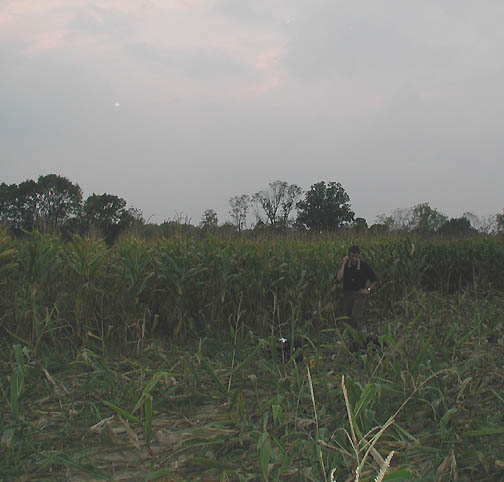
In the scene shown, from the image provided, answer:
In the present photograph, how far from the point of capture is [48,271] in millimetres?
5402

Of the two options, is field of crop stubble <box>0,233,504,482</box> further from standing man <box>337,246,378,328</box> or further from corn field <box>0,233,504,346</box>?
standing man <box>337,246,378,328</box>

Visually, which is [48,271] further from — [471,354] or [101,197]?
[101,197]

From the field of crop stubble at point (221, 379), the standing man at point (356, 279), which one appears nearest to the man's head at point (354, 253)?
the standing man at point (356, 279)

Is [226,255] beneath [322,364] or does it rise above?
above

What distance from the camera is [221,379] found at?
159 inches

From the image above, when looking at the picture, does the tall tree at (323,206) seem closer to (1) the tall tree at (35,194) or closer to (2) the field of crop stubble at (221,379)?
(1) the tall tree at (35,194)

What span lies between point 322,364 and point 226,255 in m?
2.33

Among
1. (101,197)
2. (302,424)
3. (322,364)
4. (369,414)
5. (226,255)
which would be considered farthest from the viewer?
(101,197)

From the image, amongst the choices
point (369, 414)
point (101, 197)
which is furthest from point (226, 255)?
point (101, 197)

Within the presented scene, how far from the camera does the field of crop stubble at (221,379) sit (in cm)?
261

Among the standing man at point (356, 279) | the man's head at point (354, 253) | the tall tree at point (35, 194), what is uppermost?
the tall tree at point (35, 194)

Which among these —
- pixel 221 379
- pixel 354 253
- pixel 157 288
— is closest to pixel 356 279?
pixel 354 253

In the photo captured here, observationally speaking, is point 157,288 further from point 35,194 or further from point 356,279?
point 35,194

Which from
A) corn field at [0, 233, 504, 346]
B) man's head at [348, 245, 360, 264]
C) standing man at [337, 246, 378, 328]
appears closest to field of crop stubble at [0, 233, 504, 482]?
corn field at [0, 233, 504, 346]
